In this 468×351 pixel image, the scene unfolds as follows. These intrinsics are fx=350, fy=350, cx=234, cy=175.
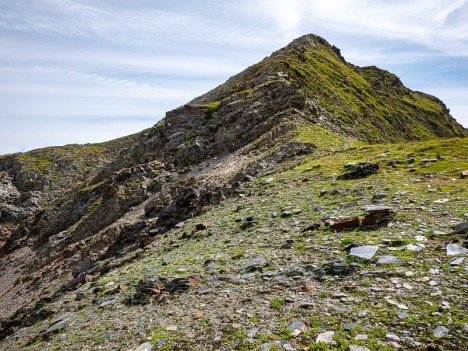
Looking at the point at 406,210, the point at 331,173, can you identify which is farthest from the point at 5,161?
the point at 406,210

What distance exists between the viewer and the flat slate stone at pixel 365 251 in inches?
594

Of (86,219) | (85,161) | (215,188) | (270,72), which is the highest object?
(270,72)

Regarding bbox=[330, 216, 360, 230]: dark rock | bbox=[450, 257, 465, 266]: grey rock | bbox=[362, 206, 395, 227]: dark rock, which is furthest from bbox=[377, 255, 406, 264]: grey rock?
bbox=[330, 216, 360, 230]: dark rock

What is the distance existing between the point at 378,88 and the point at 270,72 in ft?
317

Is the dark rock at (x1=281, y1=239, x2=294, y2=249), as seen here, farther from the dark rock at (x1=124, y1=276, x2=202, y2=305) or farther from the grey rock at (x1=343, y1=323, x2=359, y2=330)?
the grey rock at (x1=343, y1=323, x2=359, y2=330)

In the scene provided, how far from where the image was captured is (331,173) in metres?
31.4

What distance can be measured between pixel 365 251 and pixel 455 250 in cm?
340

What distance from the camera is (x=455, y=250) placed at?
45.9ft

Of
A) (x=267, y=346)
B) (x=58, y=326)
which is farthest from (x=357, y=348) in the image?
(x=58, y=326)

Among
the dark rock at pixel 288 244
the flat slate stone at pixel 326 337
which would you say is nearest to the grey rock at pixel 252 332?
the flat slate stone at pixel 326 337

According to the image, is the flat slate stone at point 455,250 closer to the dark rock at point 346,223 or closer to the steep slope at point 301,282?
the steep slope at point 301,282

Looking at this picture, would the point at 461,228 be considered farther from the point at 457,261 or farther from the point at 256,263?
the point at 256,263

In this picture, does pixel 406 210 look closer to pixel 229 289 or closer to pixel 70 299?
pixel 229 289

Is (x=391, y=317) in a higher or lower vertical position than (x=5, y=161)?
lower
